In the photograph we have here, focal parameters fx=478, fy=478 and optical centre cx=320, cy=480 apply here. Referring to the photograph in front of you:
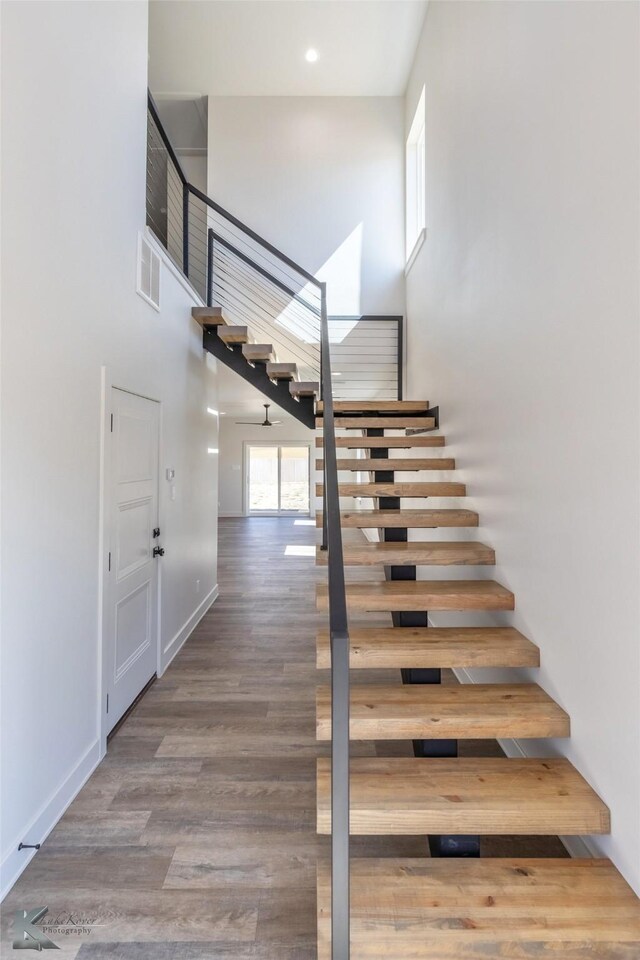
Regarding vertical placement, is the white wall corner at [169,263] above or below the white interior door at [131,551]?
above

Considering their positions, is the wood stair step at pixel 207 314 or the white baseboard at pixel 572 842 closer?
the white baseboard at pixel 572 842

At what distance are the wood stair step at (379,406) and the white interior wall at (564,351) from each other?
3.39ft

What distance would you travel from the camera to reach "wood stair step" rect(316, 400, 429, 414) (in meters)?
3.96

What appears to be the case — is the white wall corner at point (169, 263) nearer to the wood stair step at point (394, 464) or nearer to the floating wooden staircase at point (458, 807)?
the wood stair step at point (394, 464)

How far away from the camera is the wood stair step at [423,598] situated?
7.08ft

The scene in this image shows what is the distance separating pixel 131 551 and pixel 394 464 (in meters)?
1.77

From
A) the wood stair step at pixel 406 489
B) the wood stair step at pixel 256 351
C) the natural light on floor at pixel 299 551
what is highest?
the wood stair step at pixel 256 351

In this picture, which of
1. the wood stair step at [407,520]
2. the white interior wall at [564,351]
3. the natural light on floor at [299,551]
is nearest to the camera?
the white interior wall at [564,351]

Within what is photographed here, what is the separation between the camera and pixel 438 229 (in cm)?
385

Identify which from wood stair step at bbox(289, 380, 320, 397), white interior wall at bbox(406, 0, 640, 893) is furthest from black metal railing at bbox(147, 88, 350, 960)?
white interior wall at bbox(406, 0, 640, 893)

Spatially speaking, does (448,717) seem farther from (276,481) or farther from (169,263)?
(276,481)

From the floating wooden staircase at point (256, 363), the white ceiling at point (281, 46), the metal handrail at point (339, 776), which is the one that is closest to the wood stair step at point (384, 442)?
the floating wooden staircase at point (256, 363)

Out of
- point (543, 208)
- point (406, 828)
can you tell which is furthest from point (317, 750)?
point (543, 208)

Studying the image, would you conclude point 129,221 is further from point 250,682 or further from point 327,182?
point 327,182
